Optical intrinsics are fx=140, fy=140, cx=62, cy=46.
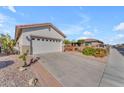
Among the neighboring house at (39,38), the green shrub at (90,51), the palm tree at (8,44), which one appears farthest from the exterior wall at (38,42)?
the green shrub at (90,51)

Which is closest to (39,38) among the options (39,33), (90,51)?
(39,33)

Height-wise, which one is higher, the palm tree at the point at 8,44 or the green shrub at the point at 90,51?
the palm tree at the point at 8,44

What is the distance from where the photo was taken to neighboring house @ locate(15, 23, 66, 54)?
15.2m

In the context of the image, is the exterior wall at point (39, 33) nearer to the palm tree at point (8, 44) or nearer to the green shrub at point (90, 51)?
the green shrub at point (90, 51)

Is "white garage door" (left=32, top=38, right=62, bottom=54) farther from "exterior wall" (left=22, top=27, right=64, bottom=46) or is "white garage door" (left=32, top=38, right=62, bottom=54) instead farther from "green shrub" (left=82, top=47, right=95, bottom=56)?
"green shrub" (left=82, top=47, right=95, bottom=56)

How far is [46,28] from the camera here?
59.6 feet

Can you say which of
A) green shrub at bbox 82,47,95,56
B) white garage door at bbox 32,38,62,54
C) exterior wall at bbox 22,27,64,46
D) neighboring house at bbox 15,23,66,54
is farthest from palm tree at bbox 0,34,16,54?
green shrub at bbox 82,47,95,56

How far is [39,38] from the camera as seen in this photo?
54.3ft

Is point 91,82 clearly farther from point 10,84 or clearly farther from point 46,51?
point 46,51

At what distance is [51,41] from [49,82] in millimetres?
12336

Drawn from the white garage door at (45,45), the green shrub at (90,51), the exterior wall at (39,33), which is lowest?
the green shrub at (90,51)

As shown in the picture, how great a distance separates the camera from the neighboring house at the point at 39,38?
15204 mm

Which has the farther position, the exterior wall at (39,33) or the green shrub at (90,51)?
the green shrub at (90,51)

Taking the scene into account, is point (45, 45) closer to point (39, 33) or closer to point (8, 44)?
point (39, 33)
